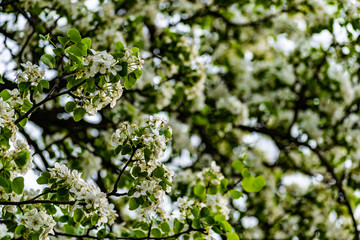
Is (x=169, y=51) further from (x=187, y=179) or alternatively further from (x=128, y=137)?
(x=128, y=137)

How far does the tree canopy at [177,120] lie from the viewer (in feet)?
7.28

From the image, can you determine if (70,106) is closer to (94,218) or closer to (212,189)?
(94,218)

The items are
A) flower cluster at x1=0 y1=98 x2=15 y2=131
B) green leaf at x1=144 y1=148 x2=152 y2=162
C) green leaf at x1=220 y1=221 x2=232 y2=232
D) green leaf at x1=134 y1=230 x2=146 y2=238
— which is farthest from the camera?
green leaf at x1=134 y1=230 x2=146 y2=238

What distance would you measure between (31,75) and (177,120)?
407 cm

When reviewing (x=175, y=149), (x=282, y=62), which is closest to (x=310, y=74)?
(x=282, y=62)

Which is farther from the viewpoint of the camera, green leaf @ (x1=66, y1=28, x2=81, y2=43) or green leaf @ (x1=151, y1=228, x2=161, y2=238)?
green leaf @ (x1=151, y1=228, x2=161, y2=238)

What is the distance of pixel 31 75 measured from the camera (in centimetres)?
220

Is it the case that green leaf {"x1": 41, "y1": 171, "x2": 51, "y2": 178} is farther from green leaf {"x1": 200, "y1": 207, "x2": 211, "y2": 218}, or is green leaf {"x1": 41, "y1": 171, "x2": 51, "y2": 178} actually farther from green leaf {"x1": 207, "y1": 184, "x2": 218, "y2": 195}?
green leaf {"x1": 207, "y1": 184, "x2": 218, "y2": 195}

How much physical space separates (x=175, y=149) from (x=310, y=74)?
9.87ft

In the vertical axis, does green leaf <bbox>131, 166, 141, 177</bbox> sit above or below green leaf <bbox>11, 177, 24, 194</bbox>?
below

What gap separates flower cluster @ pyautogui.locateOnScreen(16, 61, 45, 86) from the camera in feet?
7.20

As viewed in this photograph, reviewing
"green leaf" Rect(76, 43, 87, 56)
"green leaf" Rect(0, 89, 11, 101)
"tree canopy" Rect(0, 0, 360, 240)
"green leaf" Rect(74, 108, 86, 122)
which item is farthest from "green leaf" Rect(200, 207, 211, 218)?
"green leaf" Rect(0, 89, 11, 101)

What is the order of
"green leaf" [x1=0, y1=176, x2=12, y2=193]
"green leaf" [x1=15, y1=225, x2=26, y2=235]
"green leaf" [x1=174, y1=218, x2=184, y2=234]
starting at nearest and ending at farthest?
"green leaf" [x1=0, y1=176, x2=12, y2=193] < "green leaf" [x1=15, y1=225, x2=26, y2=235] < "green leaf" [x1=174, y1=218, x2=184, y2=234]

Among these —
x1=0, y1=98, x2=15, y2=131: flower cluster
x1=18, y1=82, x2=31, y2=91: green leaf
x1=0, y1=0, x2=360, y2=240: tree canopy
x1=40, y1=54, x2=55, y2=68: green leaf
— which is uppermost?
x1=40, y1=54, x2=55, y2=68: green leaf
